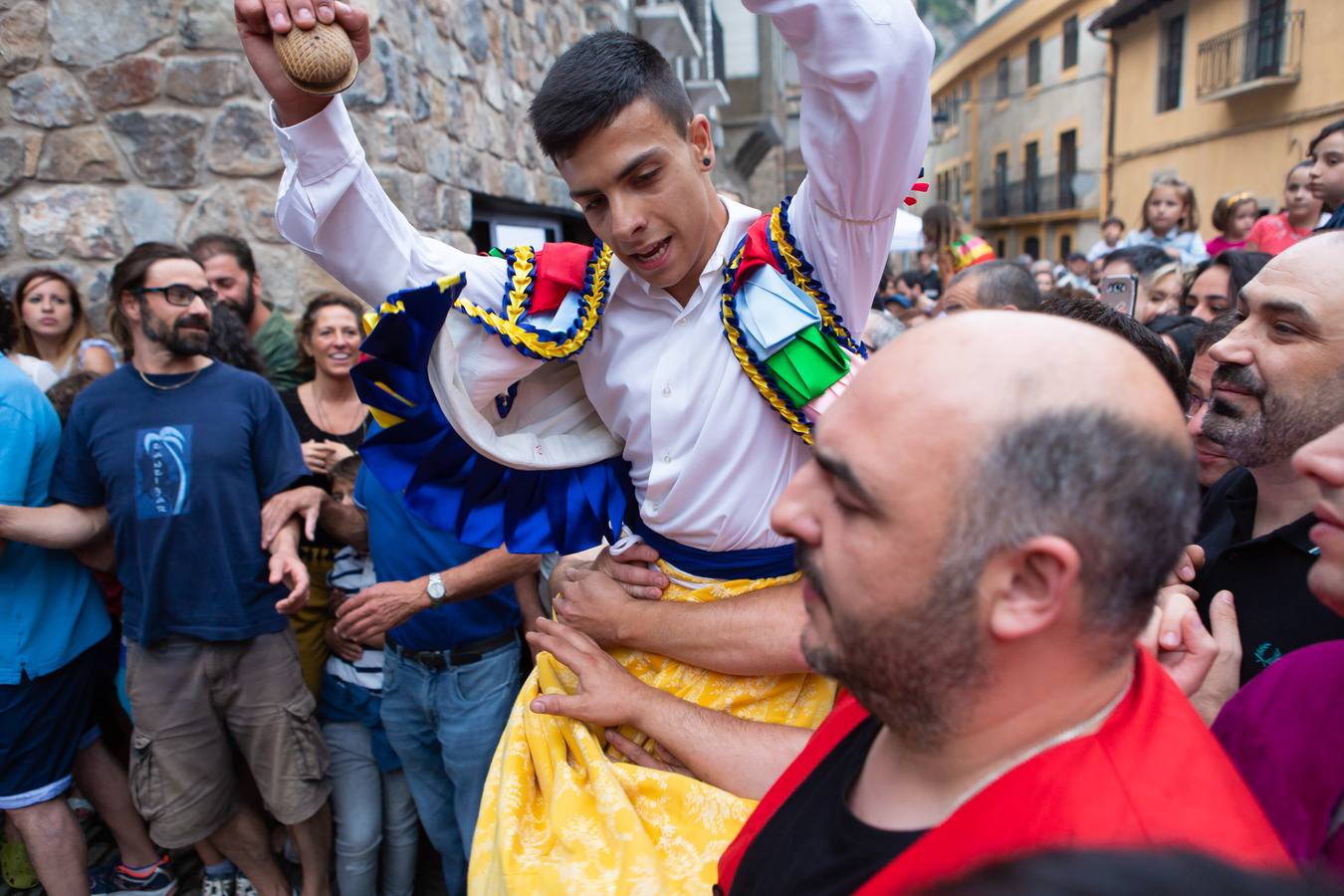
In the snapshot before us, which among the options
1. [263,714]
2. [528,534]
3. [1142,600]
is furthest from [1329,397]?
[263,714]

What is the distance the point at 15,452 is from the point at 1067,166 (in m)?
26.6

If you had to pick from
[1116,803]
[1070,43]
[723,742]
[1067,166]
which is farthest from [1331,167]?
[1070,43]

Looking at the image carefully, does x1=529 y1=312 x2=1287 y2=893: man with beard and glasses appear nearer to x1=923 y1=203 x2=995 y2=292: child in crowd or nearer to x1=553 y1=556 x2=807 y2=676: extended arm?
x1=553 y1=556 x2=807 y2=676: extended arm

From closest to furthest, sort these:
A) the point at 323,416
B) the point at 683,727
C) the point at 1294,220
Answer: the point at 683,727 < the point at 323,416 < the point at 1294,220

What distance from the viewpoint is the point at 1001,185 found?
29.1m

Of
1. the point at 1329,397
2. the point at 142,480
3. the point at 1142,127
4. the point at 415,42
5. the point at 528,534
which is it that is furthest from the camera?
the point at 1142,127

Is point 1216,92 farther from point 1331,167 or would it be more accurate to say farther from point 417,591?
point 417,591

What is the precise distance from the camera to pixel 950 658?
3.06ft

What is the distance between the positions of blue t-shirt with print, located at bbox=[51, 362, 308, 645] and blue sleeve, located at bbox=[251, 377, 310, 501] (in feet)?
0.10

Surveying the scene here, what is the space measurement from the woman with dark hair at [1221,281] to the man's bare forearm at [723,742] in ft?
9.61

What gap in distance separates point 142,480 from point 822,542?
2.66 metres

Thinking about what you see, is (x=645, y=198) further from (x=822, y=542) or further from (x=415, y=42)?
(x=415, y=42)

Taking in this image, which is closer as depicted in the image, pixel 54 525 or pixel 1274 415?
pixel 1274 415

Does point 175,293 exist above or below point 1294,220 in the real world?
above
